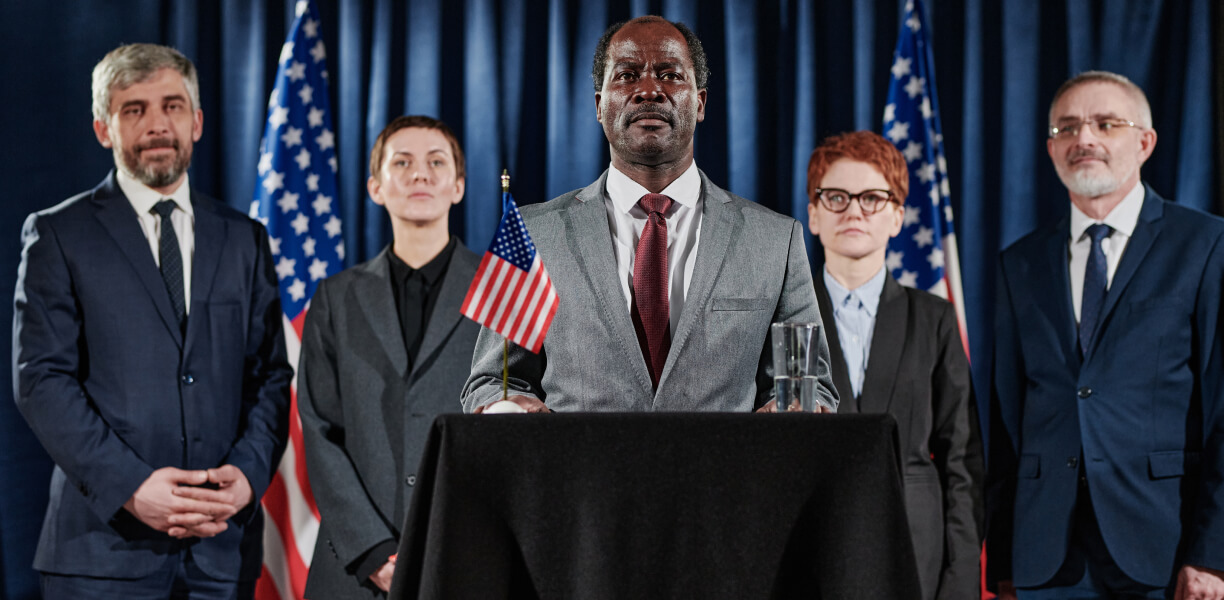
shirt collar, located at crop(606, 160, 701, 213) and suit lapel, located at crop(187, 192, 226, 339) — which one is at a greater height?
shirt collar, located at crop(606, 160, 701, 213)

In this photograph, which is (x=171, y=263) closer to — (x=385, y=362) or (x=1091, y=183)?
(x=385, y=362)

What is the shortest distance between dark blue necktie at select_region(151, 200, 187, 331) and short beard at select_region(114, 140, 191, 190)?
0.25ft

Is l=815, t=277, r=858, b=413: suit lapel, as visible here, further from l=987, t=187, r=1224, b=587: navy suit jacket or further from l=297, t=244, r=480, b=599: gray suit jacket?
l=297, t=244, r=480, b=599: gray suit jacket

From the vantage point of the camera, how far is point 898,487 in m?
1.40

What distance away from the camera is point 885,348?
313 centimetres

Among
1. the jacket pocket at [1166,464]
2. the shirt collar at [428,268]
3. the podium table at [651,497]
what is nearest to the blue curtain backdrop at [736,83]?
the shirt collar at [428,268]

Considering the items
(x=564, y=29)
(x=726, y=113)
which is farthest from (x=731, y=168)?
(x=564, y=29)

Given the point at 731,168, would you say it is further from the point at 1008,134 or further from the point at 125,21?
the point at 125,21

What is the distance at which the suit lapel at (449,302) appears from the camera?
3.16 meters

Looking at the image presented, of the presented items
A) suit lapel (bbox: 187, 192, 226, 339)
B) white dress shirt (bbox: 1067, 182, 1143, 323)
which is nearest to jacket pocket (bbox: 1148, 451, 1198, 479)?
white dress shirt (bbox: 1067, 182, 1143, 323)

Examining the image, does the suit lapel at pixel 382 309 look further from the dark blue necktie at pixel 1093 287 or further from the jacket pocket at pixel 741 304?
the dark blue necktie at pixel 1093 287

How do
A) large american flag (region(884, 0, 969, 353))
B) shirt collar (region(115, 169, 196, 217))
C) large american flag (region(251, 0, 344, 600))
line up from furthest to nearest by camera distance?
large american flag (region(884, 0, 969, 353)), large american flag (region(251, 0, 344, 600)), shirt collar (region(115, 169, 196, 217))

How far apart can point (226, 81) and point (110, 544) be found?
1.91m

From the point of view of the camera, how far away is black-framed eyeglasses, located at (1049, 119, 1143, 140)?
3.25 meters
